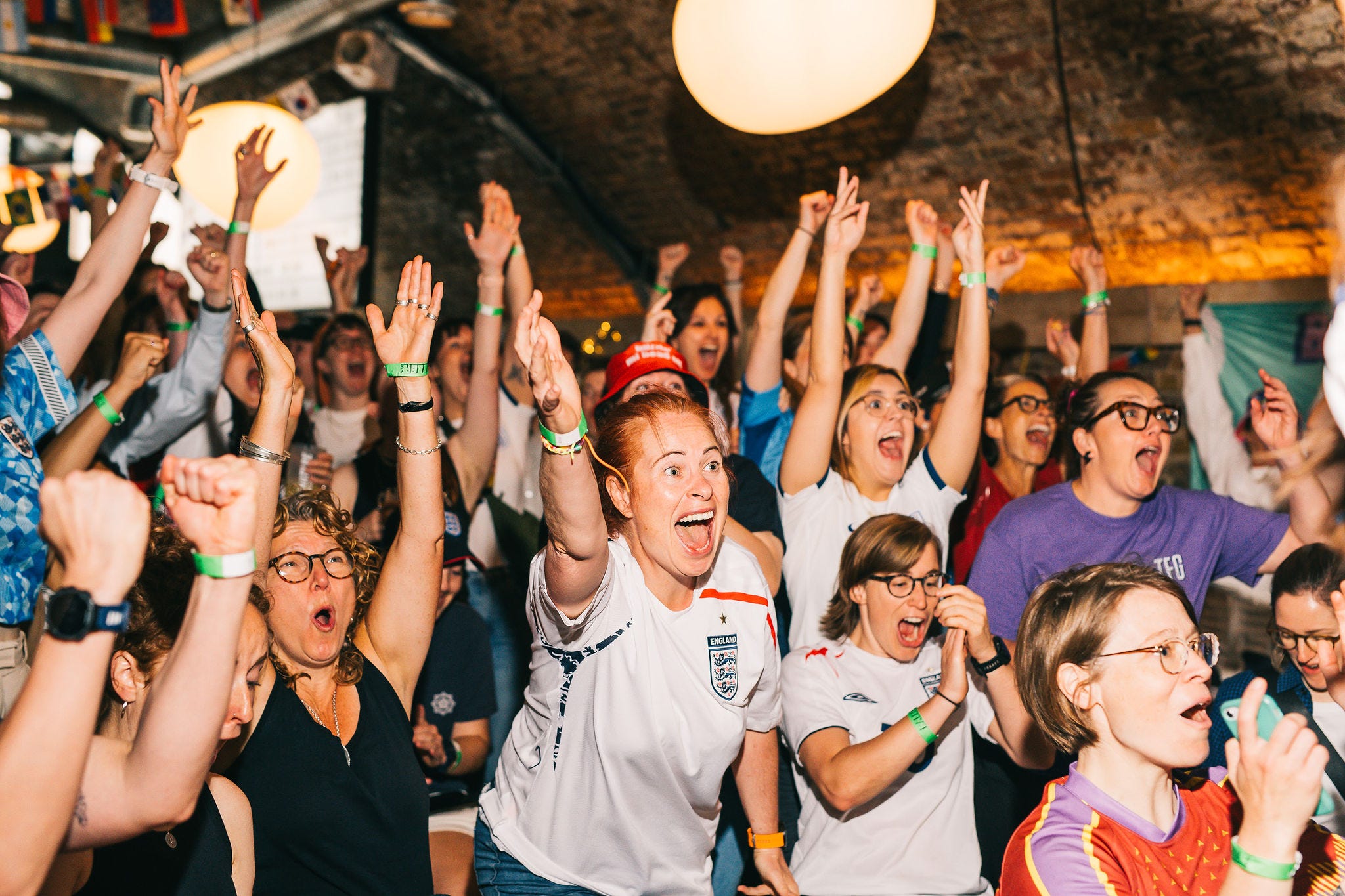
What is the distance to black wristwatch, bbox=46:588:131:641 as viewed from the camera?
3.65ft

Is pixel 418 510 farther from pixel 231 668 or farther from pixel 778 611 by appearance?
pixel 778 611

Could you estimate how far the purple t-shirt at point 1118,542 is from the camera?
8.75ft

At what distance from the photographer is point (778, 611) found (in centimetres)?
302

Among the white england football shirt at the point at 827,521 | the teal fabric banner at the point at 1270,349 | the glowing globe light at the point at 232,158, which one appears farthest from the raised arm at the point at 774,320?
the teal fabric banner at the point at 1270,349

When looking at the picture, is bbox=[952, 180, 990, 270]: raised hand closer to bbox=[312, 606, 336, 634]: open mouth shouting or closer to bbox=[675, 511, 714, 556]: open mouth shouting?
bbox=[675, 511, 714, 556]: open mouth shouting

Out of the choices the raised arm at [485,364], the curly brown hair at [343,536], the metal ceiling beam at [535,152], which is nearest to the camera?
the curly brown hair at [343,536]

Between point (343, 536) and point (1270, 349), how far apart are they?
436 centimetres

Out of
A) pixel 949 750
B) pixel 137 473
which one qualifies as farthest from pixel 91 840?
pixel 137 473

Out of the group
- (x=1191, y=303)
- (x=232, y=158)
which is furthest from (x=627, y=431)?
(x=232, y=158)

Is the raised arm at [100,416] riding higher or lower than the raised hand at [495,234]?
lower

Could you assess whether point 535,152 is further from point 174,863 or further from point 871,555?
point 174,863

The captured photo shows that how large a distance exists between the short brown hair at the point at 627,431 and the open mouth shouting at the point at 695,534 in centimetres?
13

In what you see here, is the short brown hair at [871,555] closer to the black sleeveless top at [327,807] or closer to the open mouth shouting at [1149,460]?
the open mouth shouting at [1149,460]

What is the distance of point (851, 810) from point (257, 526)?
1.35 metres
